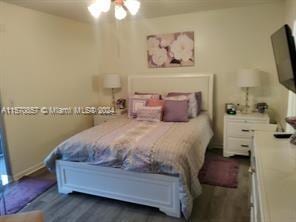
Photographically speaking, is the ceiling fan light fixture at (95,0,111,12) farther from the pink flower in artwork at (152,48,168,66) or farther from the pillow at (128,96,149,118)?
the pink flower in artwork at (152,48,168,66)

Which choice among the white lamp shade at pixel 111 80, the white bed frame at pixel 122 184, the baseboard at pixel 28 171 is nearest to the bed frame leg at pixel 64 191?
the white bed frame at pixel 122 184

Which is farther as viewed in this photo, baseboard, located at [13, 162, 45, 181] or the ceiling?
baseboard, located at [13, 162, 45, 181]

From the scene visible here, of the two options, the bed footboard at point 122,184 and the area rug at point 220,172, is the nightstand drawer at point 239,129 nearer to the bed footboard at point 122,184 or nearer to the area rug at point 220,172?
the area rug at point 220,172

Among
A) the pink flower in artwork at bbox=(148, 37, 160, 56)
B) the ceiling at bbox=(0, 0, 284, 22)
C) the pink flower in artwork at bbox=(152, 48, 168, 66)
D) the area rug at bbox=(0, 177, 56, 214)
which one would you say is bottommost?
the area rug at bbox=(0, 177, 56, 214)

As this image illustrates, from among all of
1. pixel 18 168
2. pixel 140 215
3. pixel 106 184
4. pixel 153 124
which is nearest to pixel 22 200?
pixel 18 168

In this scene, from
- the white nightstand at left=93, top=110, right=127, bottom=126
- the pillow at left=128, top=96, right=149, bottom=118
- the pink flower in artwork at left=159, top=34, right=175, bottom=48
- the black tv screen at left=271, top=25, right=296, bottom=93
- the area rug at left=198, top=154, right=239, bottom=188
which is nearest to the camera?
the black tv screen at left=271, top=25, right=296, bottom=93

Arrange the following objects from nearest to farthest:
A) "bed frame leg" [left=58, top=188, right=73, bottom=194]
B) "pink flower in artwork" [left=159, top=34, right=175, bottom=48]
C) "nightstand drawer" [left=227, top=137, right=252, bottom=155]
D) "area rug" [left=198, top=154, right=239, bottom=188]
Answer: "bed frame leg" [left=58, top=188, right=73, bottom=194] → "area rug" [left=198, top=154, right=239, bottom=188] → "nightstand drawer" [left=227, top=137, right=252, bottom=155] → "pink flower in artwork" [left=159, top=34, right=175, bottom=48]

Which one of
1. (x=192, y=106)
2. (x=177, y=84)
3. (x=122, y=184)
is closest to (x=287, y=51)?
(x=122, y=184)

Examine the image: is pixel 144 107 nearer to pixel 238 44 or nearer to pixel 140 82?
pixel 140 82

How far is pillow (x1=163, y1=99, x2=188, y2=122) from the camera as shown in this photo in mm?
3582

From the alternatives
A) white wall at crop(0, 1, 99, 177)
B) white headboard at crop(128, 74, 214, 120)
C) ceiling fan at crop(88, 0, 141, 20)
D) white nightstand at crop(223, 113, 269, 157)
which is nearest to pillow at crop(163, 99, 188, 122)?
white headboard at crop(128, 74, 214, 120)

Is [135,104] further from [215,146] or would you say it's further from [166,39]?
[215,146]

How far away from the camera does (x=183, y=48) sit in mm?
4223

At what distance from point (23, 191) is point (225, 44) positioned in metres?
3.68
